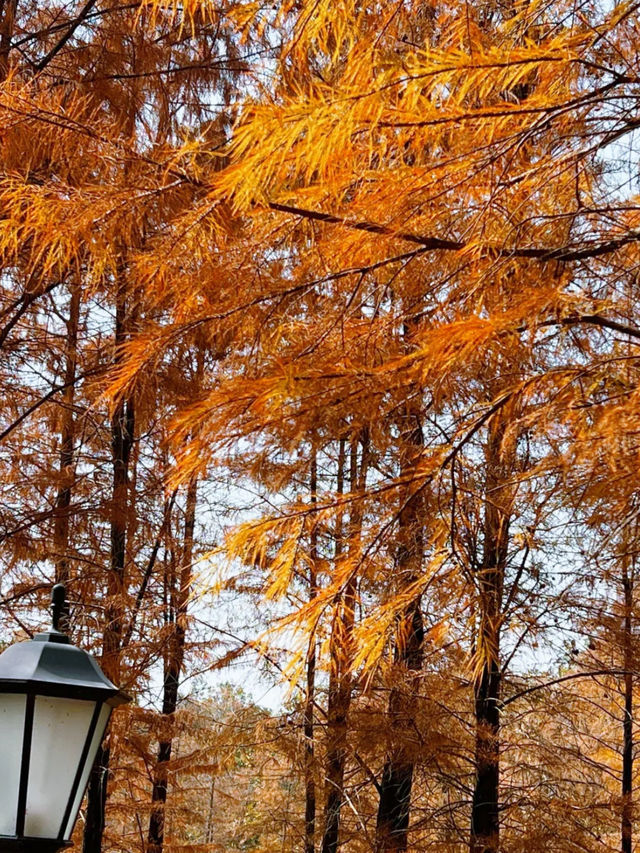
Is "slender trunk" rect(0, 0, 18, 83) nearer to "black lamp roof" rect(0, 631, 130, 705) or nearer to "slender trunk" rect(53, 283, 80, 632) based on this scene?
"slender trunk" rect(53, 283, 80, 632)

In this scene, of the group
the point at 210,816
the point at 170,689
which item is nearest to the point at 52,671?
the point at 170,689

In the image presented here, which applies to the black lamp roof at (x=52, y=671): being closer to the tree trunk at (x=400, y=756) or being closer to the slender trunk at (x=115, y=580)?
the tree trunk at (x=400, y=756)

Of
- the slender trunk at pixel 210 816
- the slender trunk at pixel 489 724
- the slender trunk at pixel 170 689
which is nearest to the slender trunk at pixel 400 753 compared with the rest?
the slender trunk at pixel 489 724

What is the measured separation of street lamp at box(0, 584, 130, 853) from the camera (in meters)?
2.03

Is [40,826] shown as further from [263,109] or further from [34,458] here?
[34,458]

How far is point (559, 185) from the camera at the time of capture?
325 cm

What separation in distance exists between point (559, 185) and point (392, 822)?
5.23m

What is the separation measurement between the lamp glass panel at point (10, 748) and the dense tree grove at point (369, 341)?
4.90ft

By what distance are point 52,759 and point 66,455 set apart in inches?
241

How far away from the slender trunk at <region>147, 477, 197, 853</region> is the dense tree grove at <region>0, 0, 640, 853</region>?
89 cm

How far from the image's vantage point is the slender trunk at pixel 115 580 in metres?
6.89

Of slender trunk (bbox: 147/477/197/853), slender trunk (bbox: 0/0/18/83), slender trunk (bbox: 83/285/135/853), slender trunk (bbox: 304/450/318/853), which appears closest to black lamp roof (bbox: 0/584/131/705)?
slender trunk (bbox: 0/0/18/83)

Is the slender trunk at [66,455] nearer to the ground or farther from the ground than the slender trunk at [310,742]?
farther from the ground

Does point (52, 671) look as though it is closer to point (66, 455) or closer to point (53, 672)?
point (53, 672)
